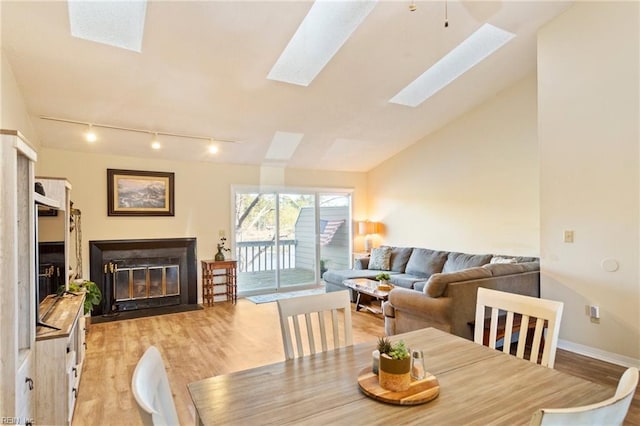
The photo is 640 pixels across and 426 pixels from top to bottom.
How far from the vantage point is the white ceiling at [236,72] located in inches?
117

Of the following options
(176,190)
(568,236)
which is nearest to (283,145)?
(176,190)

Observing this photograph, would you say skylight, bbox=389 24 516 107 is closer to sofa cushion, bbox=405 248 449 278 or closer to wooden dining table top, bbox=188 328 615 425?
sofa cushion, bbox=405 248 449 278

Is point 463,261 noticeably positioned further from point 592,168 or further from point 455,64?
point 455,64

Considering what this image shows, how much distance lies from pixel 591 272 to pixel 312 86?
3.44 meters

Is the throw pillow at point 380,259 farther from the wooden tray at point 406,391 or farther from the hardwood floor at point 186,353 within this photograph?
the wooden tray at point 406,391

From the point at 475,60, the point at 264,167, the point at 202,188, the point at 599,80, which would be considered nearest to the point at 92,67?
the point at 202,188

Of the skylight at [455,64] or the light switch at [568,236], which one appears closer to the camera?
the light switch at [568,236]

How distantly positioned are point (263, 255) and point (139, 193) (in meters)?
2.32

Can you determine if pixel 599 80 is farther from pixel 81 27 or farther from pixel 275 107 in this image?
pixel 81 27

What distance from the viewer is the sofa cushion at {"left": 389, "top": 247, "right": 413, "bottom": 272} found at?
19.9 feet

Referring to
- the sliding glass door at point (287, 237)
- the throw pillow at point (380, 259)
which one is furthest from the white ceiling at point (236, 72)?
the throw pillow at point (380, 259)

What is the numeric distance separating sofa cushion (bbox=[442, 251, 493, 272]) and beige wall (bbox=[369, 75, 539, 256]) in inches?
11.5

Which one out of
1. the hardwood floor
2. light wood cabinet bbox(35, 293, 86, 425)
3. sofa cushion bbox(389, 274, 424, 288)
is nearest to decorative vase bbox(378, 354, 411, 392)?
the hardwood floor

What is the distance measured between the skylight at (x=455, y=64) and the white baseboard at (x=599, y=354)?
322 cm
